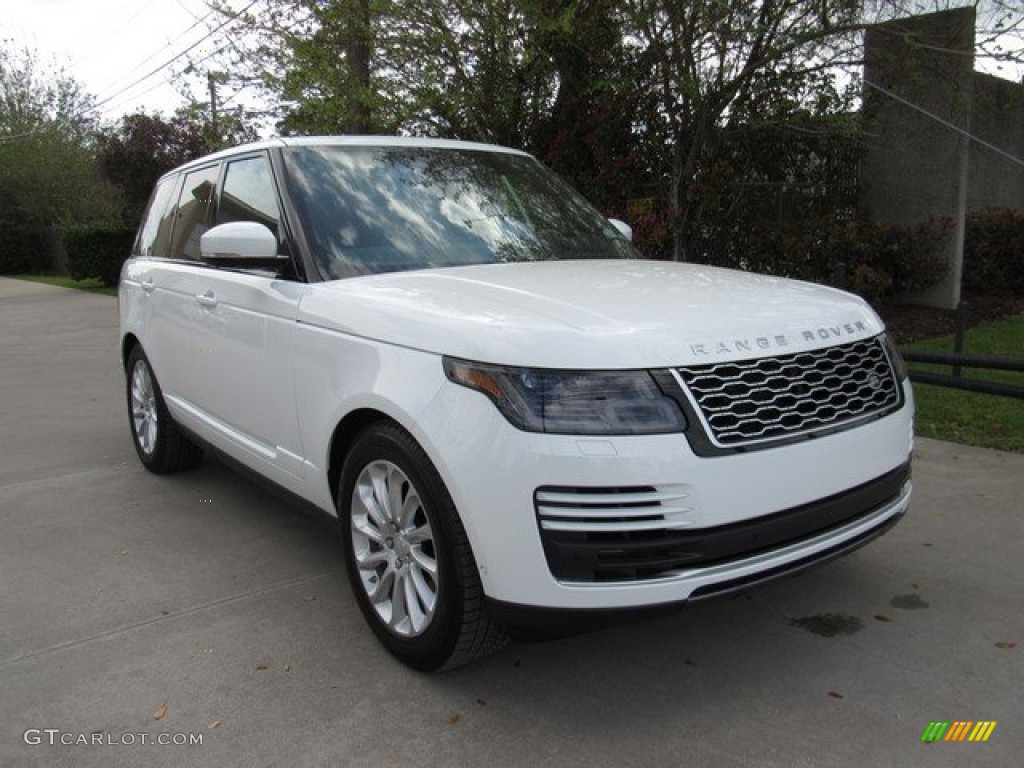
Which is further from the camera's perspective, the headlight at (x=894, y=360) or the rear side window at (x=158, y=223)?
the rear side window at (x=158, y=223)

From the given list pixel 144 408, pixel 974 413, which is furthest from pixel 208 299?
pixel 974 413

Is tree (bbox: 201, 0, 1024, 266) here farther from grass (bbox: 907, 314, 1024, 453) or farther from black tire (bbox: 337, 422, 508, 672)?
black tire (bbox: 337, 422, 508, 672)

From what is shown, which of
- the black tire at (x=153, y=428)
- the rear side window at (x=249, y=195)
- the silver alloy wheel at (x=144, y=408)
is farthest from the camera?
the silver alloy wheel at (x=144, y=408)

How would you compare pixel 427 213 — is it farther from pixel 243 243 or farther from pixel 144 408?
pixel 144 408

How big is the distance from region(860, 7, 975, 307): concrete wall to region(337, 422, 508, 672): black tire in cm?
806

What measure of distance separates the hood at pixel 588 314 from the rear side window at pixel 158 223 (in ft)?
7.65

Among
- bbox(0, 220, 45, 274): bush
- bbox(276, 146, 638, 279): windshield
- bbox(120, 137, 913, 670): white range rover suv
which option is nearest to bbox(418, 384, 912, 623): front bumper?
bbox(120, 137, 913, 670): white range rover suv

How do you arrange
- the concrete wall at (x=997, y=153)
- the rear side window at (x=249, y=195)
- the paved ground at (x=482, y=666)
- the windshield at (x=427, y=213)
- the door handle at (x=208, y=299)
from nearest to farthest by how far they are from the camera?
the paved ground at (x=482, y=666), the windshield at (x=427, y=213), the rear side window at (x=249, y=195), the door handle at (x=208, y=299), the concrete wall at (x=997, y=153)

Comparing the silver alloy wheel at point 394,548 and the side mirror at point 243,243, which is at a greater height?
the side mirror at point 243,243

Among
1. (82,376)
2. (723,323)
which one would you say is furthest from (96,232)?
(723,323)

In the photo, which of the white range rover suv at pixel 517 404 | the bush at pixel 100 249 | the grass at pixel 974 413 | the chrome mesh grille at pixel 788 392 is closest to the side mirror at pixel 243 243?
the white range rover suv at pixel 517 404

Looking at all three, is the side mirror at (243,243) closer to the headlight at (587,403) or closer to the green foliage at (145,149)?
the headlight at (587,403)

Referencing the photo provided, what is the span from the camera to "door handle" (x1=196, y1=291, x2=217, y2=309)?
4.07 m

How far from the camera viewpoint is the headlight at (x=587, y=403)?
2.39 meters
